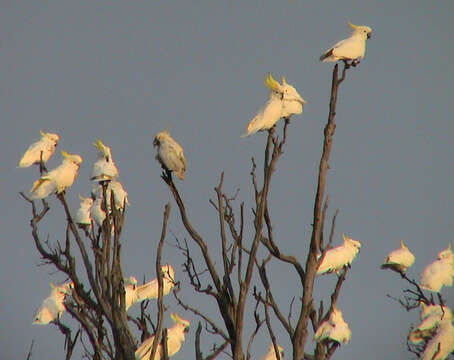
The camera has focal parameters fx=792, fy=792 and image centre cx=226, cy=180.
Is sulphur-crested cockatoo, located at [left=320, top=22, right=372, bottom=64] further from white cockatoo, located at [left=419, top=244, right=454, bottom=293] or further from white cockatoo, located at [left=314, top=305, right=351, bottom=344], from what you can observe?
white cockatoo, located at [left=419, top=244, right=454, bottom=293]

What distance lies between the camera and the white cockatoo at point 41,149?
7.60m

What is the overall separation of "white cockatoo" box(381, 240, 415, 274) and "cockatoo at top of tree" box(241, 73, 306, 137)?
424 centimetres

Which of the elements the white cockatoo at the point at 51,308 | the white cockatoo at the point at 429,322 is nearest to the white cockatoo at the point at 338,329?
the white cockatoo at the point at 429,322

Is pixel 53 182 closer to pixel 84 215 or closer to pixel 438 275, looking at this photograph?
pixel 84 215

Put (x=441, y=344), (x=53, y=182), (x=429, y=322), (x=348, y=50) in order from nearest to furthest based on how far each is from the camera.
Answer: (x=348, y=50) < (x=53, y=182) < (x=441, y=344) < (x=429, y=322)

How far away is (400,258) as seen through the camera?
8.81 m

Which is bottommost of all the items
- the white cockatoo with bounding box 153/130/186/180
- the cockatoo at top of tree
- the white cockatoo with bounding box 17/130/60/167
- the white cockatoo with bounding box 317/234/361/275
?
the white cockatoo with bounding box 153/130/186/180

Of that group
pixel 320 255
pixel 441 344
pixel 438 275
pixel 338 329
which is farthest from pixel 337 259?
pixel 320 255

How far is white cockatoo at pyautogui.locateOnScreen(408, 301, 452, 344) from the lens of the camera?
24.7 ft

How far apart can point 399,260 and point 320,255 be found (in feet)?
16.2

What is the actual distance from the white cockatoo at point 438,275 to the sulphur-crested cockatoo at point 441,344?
1248 millimetres

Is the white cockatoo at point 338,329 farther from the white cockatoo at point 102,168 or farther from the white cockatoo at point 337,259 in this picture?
the white cockatoo at point 102,168

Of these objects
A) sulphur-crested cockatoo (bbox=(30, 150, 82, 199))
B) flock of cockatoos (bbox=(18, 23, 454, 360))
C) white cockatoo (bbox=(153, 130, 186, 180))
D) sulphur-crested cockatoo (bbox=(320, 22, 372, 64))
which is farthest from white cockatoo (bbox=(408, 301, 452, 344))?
white cockatoo (bbox=(153, 130, 186, 180))

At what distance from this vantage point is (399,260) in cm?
880
